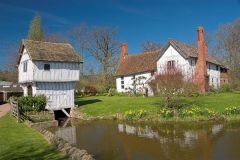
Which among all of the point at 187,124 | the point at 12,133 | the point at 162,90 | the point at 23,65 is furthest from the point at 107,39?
the point at 12,133

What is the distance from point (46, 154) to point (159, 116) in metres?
14.6

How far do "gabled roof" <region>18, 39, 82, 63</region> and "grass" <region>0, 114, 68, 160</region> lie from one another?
1198 cm

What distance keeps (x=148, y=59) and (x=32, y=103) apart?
26.1 metres

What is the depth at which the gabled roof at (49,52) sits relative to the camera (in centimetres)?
3127

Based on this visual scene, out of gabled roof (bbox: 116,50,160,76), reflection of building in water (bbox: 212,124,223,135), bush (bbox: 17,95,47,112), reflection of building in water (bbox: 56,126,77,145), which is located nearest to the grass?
reflection of building in water (bbox: 56,126,77,145)

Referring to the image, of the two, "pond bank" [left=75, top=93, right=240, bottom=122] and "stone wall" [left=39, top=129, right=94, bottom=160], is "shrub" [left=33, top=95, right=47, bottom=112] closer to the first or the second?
"pond bank" [left=75, top=93, right=240, bottom=122]

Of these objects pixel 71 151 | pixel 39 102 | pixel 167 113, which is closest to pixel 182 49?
pixel 167 113

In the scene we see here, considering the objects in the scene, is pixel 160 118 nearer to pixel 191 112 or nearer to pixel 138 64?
pixel 191 112

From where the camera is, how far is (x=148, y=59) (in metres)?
49.8

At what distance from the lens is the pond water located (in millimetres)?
15016

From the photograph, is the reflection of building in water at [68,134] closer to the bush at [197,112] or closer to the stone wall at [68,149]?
the stone wall at [68,149]

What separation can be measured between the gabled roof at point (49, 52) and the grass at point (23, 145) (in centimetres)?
1198

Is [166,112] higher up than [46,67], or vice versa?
[46,67]

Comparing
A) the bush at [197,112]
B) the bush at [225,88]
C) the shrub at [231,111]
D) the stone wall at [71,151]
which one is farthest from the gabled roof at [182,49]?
the stone wall at [71,151]
